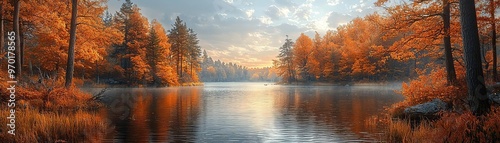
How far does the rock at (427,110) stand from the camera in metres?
16.1

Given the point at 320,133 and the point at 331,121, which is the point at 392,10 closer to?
the point at 331,121

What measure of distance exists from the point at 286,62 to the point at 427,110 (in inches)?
2977

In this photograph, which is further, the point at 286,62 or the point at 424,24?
the point at 286,62

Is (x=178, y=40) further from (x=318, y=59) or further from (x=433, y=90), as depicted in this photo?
(x=433, y=90)

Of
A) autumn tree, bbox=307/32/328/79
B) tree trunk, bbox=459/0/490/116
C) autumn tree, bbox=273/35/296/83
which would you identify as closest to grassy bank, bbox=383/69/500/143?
tree trunk, bbox=459/0/490/116

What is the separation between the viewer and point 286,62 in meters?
91.9

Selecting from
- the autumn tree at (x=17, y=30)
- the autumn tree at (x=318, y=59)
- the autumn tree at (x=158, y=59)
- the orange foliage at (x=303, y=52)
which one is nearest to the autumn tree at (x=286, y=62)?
the orange foliage at (x=303, y=52)

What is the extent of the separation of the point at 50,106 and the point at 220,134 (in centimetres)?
998

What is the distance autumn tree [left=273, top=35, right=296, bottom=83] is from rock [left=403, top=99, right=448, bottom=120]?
72275 millimetres

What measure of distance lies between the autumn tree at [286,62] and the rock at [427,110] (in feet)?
237

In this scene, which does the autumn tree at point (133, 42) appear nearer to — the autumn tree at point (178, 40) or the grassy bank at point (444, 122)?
the autumn tree at point (178, 40)

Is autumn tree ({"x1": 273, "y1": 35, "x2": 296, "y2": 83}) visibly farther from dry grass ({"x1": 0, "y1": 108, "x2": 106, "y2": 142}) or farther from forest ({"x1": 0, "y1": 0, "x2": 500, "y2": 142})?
dry grass ({"x1": 0, "y1": 108, "x2": 106, "y2": 142})

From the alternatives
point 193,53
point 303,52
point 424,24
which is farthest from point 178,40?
point 424,24

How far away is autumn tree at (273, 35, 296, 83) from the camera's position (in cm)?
9038
